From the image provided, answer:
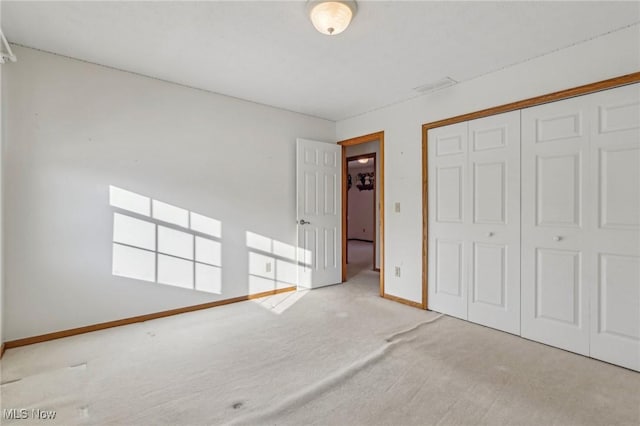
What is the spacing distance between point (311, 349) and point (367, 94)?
2.83 m

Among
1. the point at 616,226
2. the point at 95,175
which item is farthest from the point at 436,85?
the point at 95,175

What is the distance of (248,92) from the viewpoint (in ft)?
11.5

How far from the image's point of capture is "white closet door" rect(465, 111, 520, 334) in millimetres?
2770

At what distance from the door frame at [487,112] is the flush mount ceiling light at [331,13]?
173cm

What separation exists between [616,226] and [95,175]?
4404 mm

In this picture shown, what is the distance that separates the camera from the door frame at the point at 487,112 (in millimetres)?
2223

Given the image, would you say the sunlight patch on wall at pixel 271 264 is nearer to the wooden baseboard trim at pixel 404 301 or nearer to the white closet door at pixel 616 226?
the wooden baseboard trim at pixel 404 301

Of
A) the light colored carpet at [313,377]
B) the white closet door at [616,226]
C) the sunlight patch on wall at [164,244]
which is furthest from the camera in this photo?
the sunlight patch on wall at [164,244]

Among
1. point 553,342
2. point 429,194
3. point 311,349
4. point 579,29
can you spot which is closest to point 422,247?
point 429,194

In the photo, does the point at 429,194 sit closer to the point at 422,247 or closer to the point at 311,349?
the point at 422,247

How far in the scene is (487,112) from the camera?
2922 millimetres

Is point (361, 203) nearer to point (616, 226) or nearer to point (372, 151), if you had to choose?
point (372, 151)

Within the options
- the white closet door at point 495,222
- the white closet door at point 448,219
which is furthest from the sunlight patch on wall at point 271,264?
the white closet door at point 495,222

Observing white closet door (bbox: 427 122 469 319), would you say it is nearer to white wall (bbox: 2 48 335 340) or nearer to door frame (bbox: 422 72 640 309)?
door frame (bbox: 422 72 640 309)
